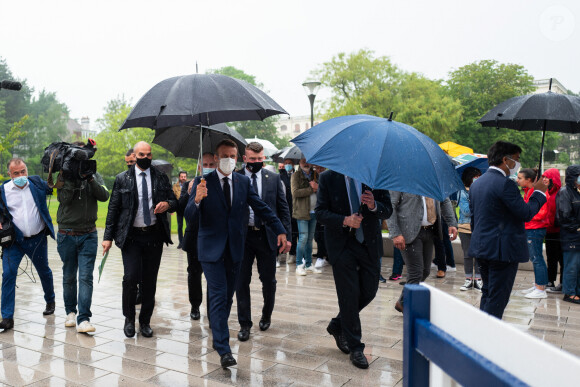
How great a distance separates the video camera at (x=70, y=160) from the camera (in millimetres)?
5922

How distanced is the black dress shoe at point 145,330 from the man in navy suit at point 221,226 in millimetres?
1223

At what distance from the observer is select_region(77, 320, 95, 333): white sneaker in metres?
5.76

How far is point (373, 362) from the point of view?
4941 mm

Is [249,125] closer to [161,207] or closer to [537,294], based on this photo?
[537,294]

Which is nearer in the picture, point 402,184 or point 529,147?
point 402,184

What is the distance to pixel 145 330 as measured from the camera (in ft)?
19.1

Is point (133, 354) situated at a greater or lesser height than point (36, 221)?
lesser

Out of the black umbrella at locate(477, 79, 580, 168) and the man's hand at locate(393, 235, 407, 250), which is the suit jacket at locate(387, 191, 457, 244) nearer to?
the man's hand at locate(393, 235, 407, 250)

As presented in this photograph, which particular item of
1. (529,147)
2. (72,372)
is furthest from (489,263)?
(529,147)

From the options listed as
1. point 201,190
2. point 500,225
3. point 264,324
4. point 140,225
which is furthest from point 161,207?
point 500,225

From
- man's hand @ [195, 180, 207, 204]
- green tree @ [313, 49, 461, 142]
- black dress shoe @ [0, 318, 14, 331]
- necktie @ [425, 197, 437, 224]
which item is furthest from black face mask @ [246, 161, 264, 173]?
green tree @ [313, 49, 461, 142]

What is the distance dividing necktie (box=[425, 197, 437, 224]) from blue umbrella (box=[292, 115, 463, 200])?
3084mm

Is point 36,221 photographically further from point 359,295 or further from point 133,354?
point 359,295

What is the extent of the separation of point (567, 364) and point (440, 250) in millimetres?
9024
